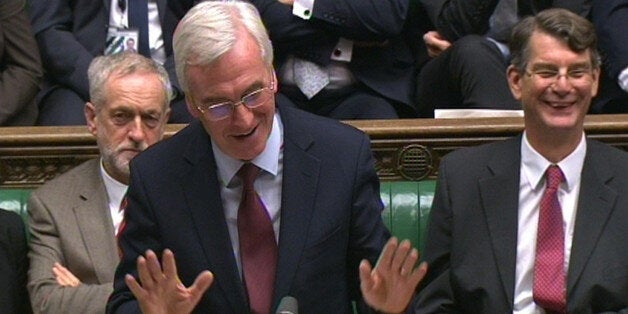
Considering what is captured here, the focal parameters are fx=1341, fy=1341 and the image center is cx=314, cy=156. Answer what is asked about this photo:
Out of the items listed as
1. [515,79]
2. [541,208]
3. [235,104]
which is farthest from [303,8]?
[235,104]

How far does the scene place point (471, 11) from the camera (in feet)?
10.8

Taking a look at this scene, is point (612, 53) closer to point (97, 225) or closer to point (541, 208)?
point (541, 208)

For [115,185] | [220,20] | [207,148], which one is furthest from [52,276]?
[220,20]

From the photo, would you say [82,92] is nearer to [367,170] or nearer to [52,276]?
[52,276]

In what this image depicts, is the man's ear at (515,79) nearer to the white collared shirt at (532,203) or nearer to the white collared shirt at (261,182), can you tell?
the white collared shirt at (532,203)

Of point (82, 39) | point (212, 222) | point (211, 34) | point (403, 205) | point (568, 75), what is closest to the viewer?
point (211, 34)

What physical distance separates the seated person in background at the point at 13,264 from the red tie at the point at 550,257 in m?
1.04

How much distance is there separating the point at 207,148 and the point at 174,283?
0.28m

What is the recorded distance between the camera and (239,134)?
1.98 m

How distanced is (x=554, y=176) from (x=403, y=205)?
0.61 meters

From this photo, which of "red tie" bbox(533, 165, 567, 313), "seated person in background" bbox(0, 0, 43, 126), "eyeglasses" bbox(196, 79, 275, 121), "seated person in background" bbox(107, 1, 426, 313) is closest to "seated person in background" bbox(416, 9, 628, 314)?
"red tie" bbox(533, 165, 567, 313)

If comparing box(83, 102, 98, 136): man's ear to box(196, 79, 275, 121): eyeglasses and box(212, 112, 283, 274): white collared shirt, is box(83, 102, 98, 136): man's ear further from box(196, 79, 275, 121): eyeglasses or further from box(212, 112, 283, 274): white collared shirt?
box(196, 79, 275, 121): eyeglasses

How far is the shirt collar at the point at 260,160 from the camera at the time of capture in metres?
2.06

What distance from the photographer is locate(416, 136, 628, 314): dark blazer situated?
7.72 feet
